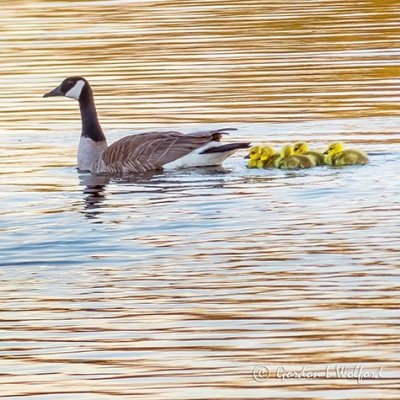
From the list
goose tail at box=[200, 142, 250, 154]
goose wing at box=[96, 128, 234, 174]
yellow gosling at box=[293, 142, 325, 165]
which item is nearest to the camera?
yellow gosling at box=[293, 142, 325, 165]

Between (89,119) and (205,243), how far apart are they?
622 centimetres

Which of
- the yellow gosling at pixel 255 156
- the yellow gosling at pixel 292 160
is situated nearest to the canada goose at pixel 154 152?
the yellow gosling at pixel 255 156

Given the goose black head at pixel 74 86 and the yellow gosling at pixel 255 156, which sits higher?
the goose black head at pixel 74 86

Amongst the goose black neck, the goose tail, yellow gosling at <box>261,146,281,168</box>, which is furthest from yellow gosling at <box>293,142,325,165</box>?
the goose black neck

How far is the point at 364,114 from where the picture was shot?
1823 cm

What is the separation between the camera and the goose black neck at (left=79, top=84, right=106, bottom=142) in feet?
56.9

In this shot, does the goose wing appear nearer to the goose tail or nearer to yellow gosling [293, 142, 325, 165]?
the goose tail

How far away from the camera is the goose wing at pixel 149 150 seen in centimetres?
1591

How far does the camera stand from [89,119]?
1758 cm

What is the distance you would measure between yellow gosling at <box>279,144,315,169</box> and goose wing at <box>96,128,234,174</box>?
0.96 m

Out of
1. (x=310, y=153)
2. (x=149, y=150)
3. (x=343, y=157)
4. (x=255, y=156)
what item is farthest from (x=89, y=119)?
(x=343, y=157)

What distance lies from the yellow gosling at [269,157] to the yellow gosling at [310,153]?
19 centimetres

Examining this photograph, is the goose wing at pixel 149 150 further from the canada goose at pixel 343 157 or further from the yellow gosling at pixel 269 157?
the canada goose at pixel 343 157

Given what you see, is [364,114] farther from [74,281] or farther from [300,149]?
[74,281]
